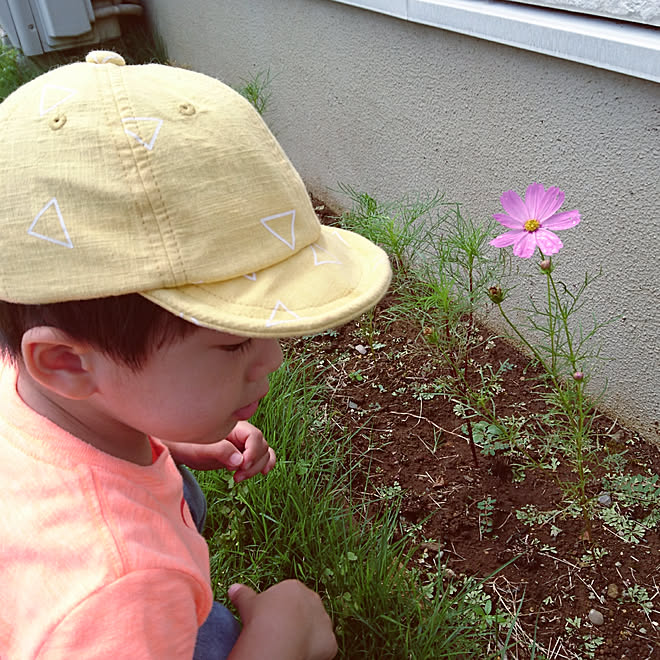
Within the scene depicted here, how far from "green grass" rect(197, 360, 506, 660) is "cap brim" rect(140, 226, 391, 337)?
0.75 metres

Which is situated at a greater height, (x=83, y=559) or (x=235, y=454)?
(x=83, y=559)

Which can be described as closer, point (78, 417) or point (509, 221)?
point (78, 417)

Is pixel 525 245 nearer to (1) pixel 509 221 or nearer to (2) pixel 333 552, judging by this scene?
(1) pixel 509 221

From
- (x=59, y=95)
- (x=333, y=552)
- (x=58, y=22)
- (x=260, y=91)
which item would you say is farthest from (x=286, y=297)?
(x=58, y=22)

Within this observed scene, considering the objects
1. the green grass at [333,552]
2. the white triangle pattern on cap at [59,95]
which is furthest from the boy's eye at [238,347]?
the green grass at [333,552]

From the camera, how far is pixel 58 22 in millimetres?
4598

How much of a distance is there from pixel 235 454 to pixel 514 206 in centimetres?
80

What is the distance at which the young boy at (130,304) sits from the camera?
81 centimetres

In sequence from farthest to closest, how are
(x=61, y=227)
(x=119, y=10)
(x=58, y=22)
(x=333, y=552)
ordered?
(x=119, y=10), (x=58, y=22), (x=333, y=552), (x=61, y=227)

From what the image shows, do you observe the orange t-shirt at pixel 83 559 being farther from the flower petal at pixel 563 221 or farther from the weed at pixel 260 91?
the weed at pixel 260 91

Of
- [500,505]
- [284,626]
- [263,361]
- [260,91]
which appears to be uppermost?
[263,361]

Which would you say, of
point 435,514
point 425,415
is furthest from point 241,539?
point 425,415

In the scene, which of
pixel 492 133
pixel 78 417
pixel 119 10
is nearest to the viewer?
pixel 78 417

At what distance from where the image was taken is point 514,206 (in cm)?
131
